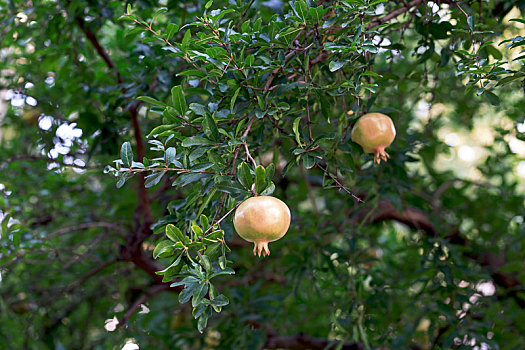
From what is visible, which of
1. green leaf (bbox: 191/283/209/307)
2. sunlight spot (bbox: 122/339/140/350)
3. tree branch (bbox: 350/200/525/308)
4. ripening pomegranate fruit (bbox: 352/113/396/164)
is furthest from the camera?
sunlight spot (bbox: 122/339/140/350)

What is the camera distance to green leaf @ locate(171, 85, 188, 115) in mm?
1341

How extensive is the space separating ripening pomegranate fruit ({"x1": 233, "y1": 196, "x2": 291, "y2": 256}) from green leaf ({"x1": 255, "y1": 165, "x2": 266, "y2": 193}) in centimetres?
3

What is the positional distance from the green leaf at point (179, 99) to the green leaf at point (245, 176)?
0.27 metres

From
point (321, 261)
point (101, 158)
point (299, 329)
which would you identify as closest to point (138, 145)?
point (101, 158)

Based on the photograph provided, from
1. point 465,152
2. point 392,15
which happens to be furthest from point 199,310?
point 465,152

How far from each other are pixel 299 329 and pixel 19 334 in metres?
1.78

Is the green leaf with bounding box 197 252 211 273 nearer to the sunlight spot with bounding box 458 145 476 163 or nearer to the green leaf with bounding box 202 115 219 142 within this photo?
the green leaf with bounding box 202 115 219 142

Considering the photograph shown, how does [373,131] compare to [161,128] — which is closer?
[161,128]

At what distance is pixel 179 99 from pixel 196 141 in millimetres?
174

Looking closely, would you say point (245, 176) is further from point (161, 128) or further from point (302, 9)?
point (302, 9)

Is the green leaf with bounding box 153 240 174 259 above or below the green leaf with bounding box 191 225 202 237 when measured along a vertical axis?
below

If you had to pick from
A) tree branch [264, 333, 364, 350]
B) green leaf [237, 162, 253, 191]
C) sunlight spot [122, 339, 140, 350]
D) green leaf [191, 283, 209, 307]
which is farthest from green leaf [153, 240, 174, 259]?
sunlight spot [122, 339, 140, 350]

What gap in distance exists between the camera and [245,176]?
1210 millimetres

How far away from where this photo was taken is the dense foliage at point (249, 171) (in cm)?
136
